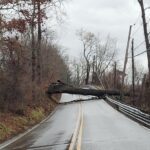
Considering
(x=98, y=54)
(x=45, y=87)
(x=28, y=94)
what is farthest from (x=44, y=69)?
(x=98, y=54)

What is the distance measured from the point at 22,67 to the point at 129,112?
870 cm

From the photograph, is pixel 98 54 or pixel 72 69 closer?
pixel 98 54

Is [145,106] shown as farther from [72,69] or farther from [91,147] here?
[72,69]

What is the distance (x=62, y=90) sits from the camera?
5997 centimetres

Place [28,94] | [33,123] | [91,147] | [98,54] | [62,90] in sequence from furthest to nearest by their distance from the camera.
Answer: [98,54] → [62,90] → [28,94] → [33,123] → [91,147]

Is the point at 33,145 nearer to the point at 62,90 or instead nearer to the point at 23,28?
the point at 23,28

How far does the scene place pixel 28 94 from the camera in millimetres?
39125

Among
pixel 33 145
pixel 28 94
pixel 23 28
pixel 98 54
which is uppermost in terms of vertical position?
pixel 98 54

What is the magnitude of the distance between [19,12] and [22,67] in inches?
541

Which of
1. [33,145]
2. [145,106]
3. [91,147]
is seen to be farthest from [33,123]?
[145,106]

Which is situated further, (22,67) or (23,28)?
(22,67)

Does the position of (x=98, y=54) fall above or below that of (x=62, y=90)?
above

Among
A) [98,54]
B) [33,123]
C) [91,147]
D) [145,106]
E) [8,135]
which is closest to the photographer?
[91,147]

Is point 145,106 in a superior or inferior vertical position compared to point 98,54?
inferior
